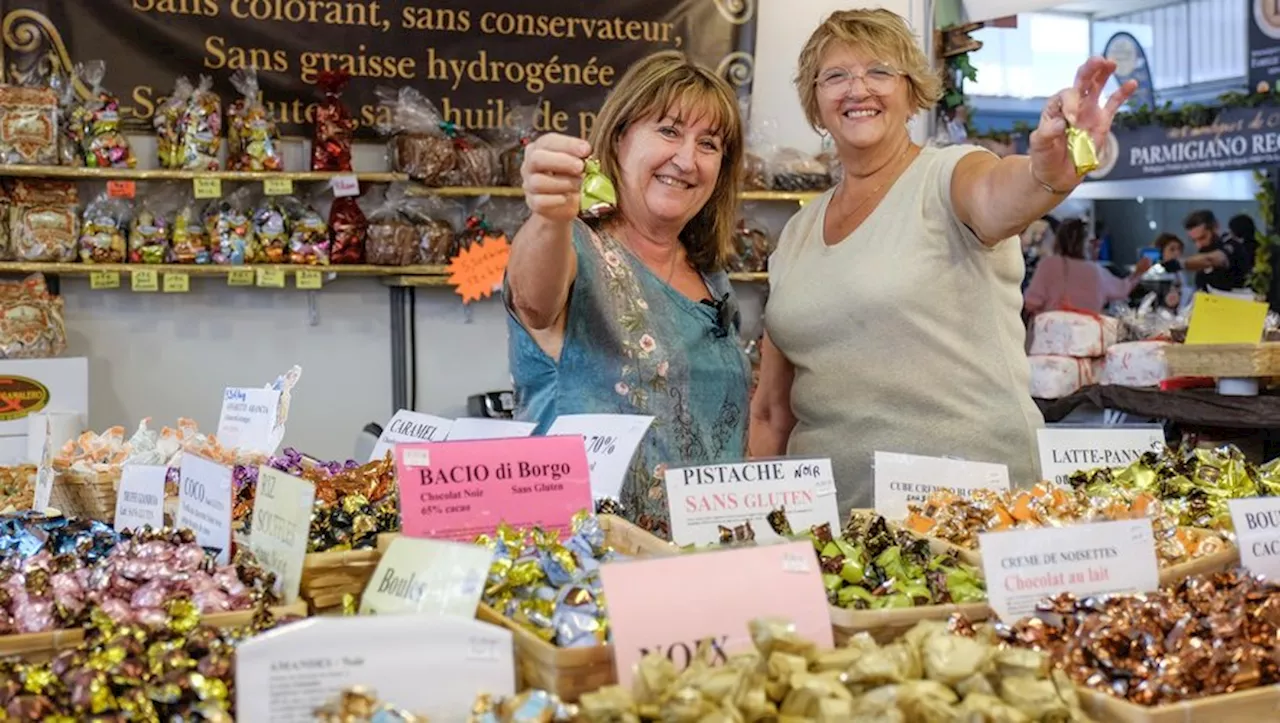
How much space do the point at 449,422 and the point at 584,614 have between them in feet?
3.35

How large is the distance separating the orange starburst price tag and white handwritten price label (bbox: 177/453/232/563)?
2642 mm

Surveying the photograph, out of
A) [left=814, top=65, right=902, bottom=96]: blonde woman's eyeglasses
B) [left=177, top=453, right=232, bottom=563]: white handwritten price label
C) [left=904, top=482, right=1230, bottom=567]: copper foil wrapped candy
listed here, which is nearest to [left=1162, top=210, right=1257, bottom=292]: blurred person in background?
[left=814, top=65, right=902, bottom=96]: blonde woman's eyeglasses

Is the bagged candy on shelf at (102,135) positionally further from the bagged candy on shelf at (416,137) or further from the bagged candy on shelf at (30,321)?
the bagged candy on shelf at (416,137)

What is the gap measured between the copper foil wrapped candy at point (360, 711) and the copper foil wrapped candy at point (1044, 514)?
0.98 metres

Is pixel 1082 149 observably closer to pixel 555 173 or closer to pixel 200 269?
pixel 555 173

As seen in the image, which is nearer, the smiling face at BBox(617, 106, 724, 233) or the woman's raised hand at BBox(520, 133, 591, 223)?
the woman's raised hand at BBox(520, 133, 591, 223)

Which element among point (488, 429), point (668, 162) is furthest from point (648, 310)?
point (488, 429)

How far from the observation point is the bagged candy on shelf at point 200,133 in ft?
13.7

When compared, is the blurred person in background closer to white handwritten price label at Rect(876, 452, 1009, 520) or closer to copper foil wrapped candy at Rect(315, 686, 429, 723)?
white handwritten price label at Rect(876, 452, 1009, 520)

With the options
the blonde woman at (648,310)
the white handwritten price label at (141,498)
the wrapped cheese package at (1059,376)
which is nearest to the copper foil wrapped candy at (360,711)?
the white handwritten price label at (141,498)

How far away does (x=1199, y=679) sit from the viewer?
4.21 feet

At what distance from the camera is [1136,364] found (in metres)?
4.57

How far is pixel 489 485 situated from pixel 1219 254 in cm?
707

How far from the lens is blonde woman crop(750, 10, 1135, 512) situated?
94.3 inches
